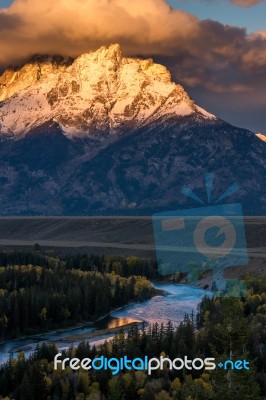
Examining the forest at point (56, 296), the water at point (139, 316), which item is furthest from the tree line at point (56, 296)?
the water at point (139, 316)

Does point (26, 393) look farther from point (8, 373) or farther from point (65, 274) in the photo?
point (65, 274)

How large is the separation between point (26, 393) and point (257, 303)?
62323mm

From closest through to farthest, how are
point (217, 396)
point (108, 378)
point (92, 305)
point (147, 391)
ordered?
Result: 1. point (217, 396)
2. point (147, 391)
3. point (108, 378)
4. point (92, 305)

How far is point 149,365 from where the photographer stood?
76688 millimetres

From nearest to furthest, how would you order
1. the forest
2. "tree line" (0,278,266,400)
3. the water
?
"tree line" (0,278,266,400) < the water < the forest

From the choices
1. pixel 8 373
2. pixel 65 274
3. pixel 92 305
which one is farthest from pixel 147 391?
pixel 65 274

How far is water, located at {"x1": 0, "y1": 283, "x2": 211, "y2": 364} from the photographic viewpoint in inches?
3960

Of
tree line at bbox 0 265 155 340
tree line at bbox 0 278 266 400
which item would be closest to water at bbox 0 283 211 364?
tree line at bbox 0 265 155 340

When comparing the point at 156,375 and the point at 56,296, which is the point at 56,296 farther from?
the point at 156,375

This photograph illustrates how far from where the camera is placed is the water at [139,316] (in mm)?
→ 100594

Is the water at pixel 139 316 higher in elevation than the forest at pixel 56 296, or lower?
lower

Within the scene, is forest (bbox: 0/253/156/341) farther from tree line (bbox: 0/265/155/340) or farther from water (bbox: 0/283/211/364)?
water (bbox: 0/283/211/364)

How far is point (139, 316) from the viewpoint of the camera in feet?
400

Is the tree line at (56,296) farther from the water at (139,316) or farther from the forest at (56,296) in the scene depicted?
the water at (139,316)
